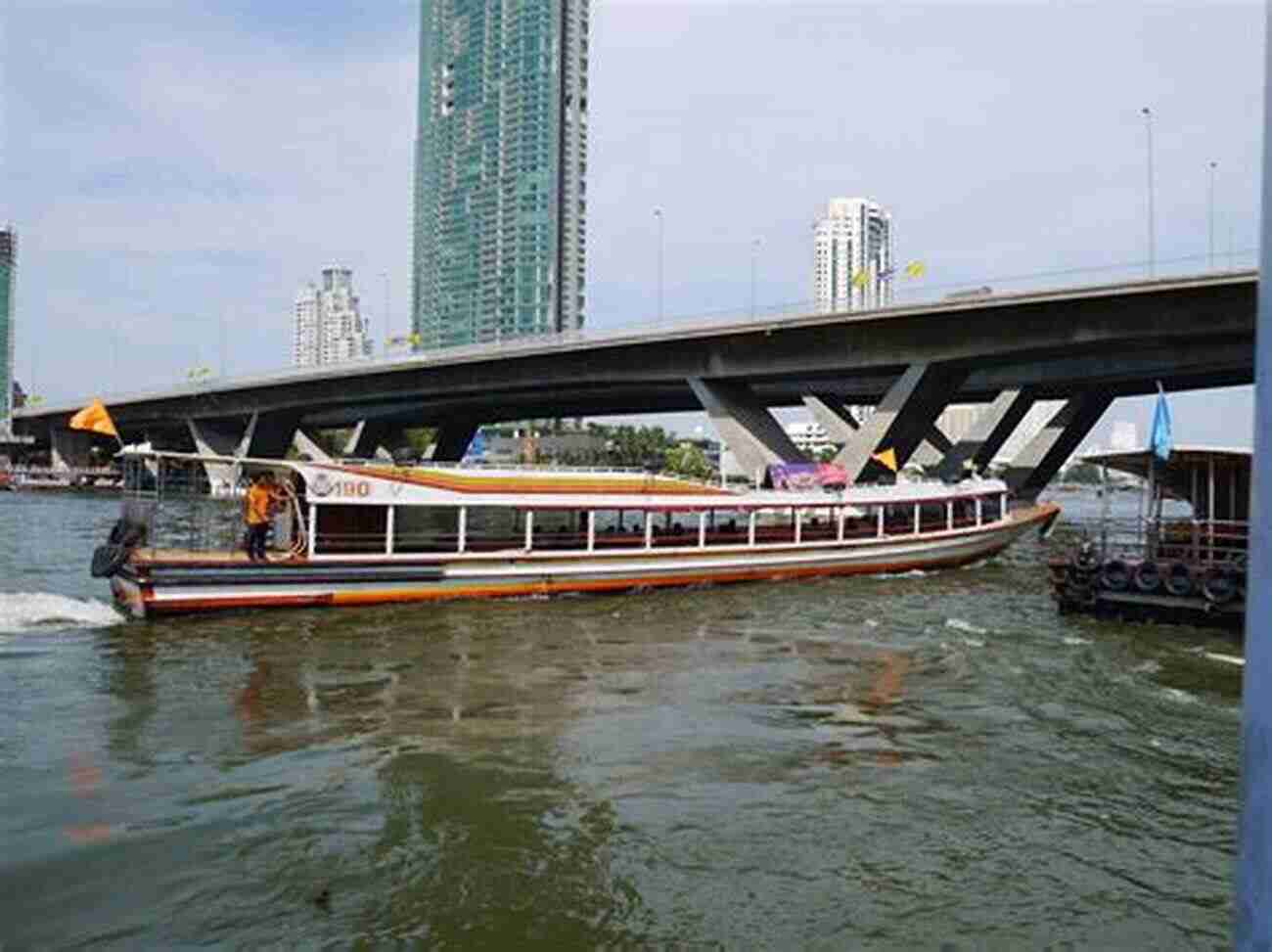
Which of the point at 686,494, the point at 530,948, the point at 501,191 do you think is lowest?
the point at 530,948

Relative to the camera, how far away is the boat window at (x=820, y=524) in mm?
30781

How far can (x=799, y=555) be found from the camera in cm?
2984

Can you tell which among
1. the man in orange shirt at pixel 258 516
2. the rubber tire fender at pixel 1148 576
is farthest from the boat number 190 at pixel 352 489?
the rubber tire fender at pixel 1148 576

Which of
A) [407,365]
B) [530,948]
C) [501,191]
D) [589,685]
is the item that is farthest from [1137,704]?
[501,191]

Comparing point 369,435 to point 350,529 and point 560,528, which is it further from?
point 350,529

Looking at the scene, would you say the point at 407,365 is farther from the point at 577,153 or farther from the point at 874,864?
the point at 874,864

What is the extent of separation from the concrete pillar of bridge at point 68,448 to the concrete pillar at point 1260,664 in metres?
121

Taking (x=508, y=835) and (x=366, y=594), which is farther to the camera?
(x=366, y=594)

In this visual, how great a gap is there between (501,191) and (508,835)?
9585 cm

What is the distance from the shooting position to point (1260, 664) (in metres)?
2.07

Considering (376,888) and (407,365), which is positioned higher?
(407,365)

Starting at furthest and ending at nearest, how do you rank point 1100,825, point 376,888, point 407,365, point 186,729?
point 407,365
point 186,729
point 1100,825
point 376,888

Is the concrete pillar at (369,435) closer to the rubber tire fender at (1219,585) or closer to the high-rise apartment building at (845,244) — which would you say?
the high-rise apartment building at (845,244)

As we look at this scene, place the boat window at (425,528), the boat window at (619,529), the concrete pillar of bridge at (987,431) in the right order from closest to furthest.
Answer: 1. the boat window at (425,528)
2. the boat window at (619,529)
3. the concrete pillar of bridge at (987,431)
